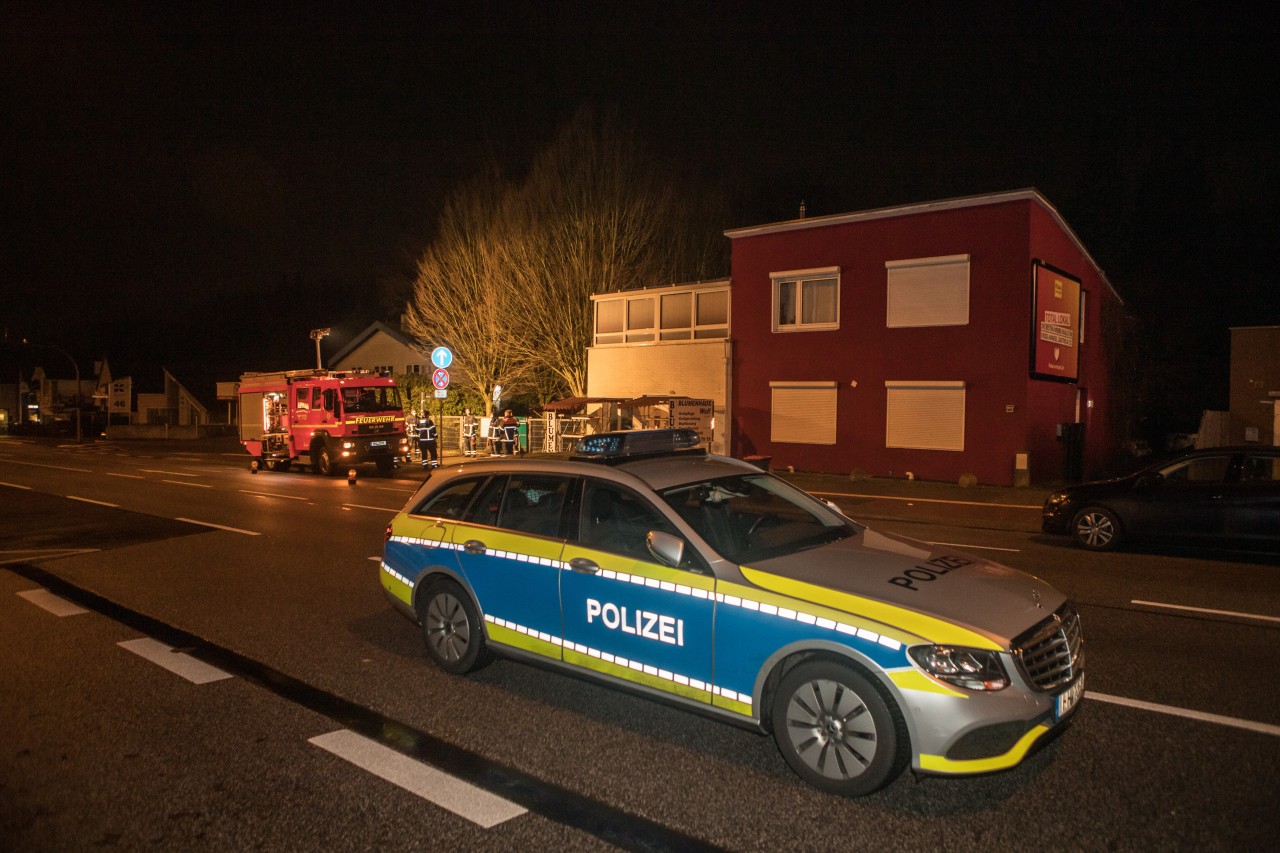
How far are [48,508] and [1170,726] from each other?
62.2 ft

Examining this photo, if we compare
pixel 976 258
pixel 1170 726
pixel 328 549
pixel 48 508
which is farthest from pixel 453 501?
pixel 976 258

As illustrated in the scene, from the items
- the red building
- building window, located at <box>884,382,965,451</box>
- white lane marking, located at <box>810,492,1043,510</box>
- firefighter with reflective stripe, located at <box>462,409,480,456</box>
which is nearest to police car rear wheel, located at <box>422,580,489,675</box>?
white lane marking, located at <box>810,492,1043,510</box>

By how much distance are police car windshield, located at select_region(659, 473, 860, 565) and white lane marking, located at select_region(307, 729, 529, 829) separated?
1702 millimetres

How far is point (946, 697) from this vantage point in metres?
3.68

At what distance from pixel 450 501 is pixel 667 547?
2.47 m

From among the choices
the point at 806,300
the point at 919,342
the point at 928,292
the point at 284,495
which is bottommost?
the point at 284,495

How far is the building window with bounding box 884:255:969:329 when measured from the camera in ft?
67.9

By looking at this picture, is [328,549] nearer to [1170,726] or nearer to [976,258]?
[1170,726]

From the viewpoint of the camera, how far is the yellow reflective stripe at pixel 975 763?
369cm

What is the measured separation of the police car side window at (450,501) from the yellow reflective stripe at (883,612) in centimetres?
262

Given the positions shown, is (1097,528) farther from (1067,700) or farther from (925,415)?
(925,415)

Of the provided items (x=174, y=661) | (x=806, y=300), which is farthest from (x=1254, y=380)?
(x=174, y=661)

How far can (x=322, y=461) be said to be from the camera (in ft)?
78.3

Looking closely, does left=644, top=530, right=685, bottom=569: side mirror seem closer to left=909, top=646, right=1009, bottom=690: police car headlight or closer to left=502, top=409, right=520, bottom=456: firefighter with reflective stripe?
left=909, top=646, right=1009, bottom=690: police car headlight
